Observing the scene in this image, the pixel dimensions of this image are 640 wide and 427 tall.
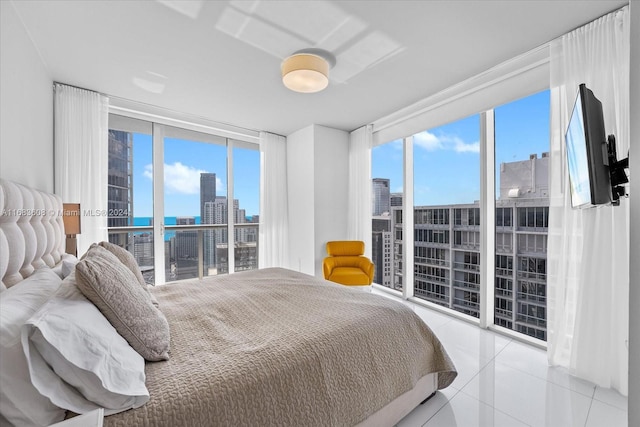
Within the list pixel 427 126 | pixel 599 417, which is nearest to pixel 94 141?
pixel 427 126

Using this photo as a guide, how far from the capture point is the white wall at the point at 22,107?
5.59 ft

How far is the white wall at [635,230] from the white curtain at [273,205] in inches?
168

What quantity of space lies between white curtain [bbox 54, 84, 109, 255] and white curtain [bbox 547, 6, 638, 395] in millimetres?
4521

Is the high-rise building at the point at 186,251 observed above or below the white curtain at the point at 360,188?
below

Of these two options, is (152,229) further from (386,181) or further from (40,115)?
(386,181)

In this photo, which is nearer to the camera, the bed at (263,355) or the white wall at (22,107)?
the bed at (263,355)

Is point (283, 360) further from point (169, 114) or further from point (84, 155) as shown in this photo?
point (169, 114)

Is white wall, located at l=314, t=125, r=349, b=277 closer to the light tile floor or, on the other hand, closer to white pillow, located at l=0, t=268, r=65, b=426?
the light tile floor

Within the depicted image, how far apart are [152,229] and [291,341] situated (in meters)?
3.39

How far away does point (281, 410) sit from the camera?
1.09 m

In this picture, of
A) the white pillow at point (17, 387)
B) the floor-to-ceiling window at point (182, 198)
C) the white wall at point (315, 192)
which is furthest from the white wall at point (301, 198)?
the white pillow at point (17, 387)

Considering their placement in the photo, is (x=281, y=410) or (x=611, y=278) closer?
(x=281, y=410)

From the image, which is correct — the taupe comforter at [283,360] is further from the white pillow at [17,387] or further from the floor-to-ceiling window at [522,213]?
the floor-to-ceiling window at [522,213]

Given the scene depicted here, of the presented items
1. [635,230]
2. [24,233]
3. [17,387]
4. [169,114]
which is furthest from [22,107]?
[635,230]
